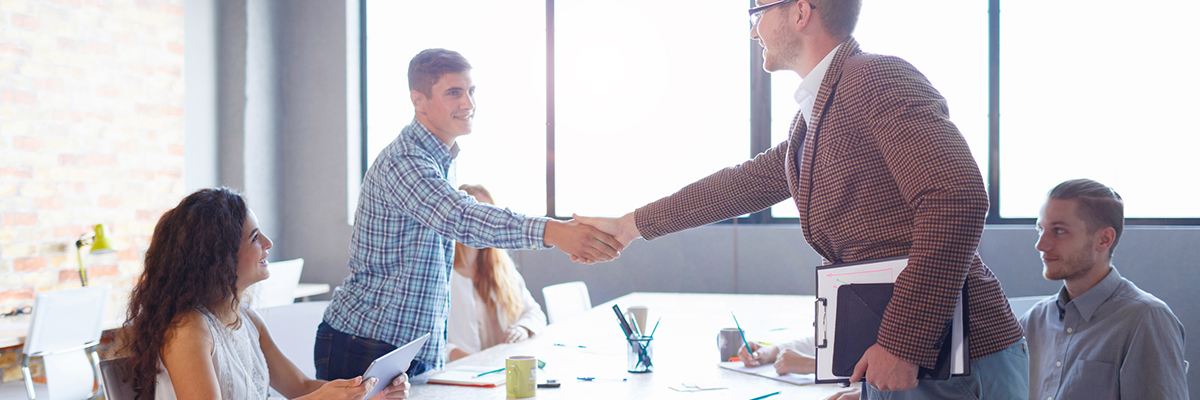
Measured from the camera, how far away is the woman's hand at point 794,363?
72.2 inches

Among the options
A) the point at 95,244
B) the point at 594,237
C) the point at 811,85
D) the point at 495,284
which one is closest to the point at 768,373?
the point at 594,237

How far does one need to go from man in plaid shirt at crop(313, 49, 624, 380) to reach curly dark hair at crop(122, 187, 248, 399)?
341mm

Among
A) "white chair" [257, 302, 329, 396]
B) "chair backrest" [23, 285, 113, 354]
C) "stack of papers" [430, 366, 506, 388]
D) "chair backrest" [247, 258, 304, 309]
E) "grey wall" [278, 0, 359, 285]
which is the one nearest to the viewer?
"stack of papers" [430, 366, 506, 388]

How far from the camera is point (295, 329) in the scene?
8.26ft

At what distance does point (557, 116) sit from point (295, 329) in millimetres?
2348

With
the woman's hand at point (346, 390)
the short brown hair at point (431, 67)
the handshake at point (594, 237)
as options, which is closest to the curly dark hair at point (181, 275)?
the woman's hand at point (346, 390)

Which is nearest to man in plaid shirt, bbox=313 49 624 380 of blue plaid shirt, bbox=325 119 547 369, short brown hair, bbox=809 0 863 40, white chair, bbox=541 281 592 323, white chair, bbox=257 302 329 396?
blue plaid shirt, bbox=325 119 547 369

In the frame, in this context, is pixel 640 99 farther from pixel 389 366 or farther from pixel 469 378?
pixel 389 366

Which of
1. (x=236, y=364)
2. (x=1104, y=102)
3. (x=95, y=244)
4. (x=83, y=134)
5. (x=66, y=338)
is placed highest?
(x=1104, y=102)

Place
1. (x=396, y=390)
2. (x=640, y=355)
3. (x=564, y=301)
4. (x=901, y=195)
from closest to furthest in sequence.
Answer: (x=901, y=195), (x=396, y=390), (x=640, y=355), (x=564, y=301)

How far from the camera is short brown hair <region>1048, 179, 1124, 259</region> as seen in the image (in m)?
1.96

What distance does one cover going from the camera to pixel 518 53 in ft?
15.2

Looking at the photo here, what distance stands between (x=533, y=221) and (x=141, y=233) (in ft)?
10.4

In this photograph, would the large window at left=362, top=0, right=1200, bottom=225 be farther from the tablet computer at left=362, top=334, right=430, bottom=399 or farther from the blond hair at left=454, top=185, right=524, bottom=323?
the tablet computer at left=362, top=334, right=430, bottom=399
